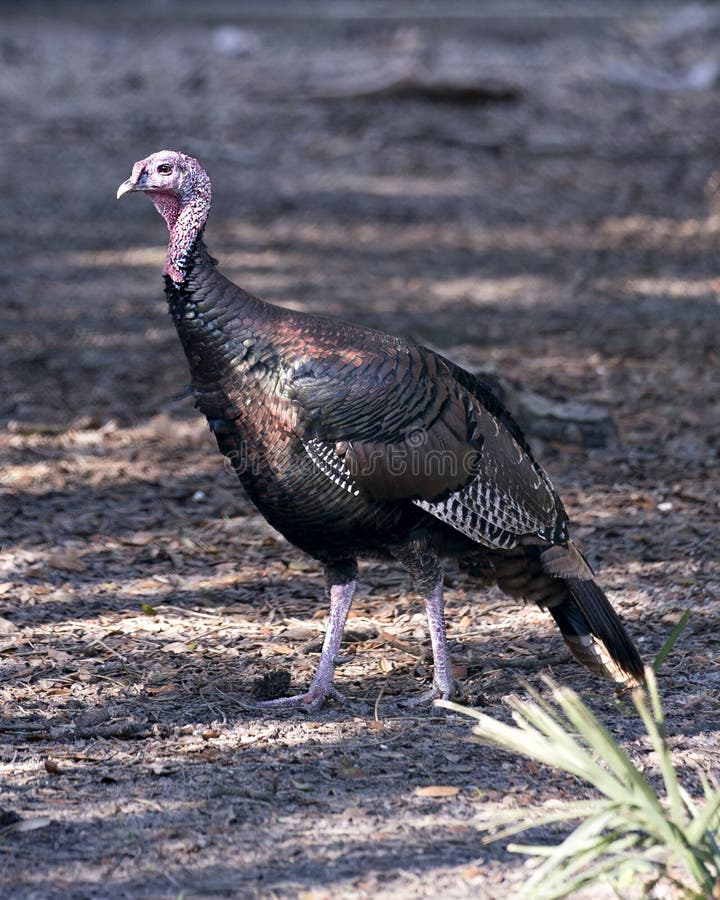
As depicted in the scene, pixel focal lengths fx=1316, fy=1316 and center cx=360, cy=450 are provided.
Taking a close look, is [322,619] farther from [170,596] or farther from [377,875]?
[377,875]

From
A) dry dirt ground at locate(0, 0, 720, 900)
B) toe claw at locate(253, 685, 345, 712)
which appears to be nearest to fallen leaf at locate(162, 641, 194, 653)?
dry dirt ground at locate(0, 0, 720, 900)

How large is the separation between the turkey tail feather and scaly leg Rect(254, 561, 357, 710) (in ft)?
2.62

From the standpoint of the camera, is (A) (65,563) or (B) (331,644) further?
(A) (65,563)

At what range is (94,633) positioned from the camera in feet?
17.1

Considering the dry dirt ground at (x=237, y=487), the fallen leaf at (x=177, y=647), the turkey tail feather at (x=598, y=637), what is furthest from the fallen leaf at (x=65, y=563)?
the turkey tail feather at (x=598, y=637)

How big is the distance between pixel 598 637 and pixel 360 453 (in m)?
1.10

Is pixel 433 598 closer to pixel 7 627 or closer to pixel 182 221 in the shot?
pixel 182 221

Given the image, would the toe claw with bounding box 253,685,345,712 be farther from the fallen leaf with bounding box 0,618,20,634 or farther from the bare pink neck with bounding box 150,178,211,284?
the bare pink neck with bounding box 150,178,211,284

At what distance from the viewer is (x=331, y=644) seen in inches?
189

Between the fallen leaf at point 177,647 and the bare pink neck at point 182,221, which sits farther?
the fallen leaf at point 177,647

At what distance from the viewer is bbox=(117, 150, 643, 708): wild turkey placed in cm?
443

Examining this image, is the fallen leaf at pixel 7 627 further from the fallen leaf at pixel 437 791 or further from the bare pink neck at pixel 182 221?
the fallen leaf at pixel 437 791

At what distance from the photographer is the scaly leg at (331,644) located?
4688 mm

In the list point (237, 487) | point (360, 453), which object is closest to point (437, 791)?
point (360, 453)
